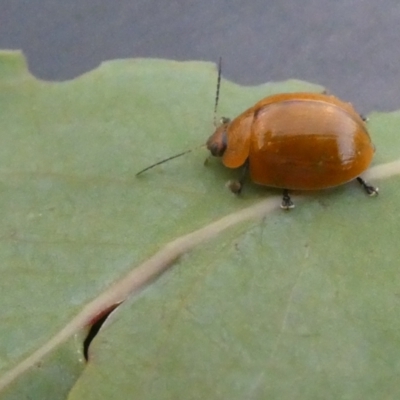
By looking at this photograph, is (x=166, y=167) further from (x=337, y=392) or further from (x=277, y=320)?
(x=337, y=392)

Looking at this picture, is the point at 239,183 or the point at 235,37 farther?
the point at 235,37

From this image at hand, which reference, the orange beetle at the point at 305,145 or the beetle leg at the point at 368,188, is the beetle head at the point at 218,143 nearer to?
the orange beetle at the point at 305,145

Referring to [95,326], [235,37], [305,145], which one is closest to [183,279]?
[95,326]

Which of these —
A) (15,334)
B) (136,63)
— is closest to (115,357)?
(15,334)

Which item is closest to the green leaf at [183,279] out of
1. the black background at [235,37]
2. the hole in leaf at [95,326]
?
the hole in leaf at [95,326]

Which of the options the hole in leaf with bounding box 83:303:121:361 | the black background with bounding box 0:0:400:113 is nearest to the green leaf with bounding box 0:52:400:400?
the hole in leaf with bounding box 83:303:121:361

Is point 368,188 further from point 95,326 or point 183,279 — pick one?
point 95,326
